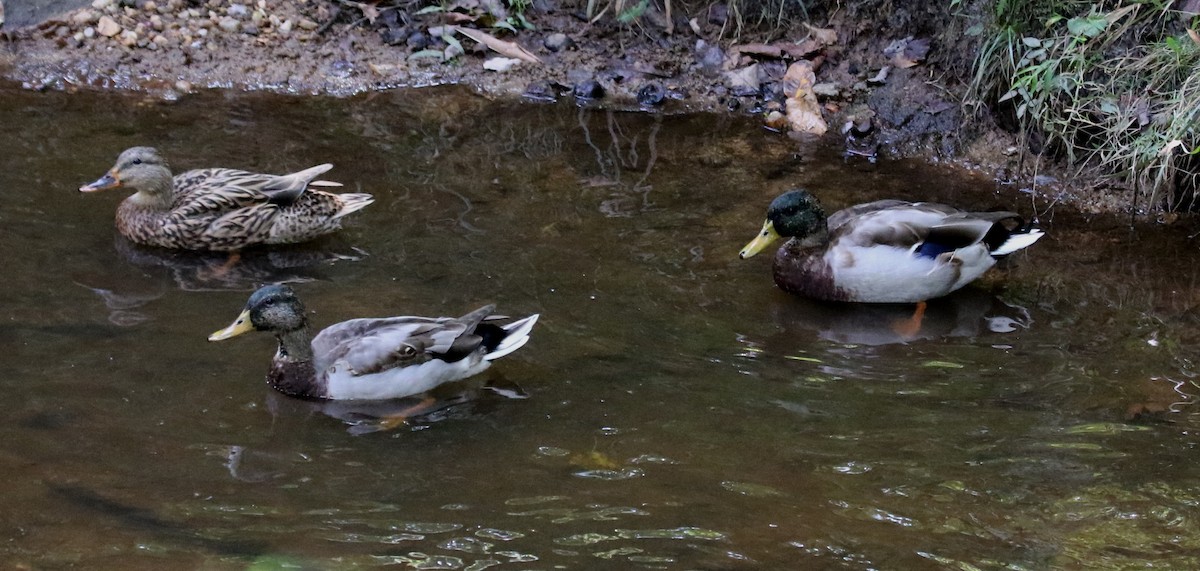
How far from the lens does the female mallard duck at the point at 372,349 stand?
199 inches

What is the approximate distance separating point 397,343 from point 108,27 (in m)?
4.99

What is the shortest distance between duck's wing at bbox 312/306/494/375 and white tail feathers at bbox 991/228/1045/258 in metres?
2.72

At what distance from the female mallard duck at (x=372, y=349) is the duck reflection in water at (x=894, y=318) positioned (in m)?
1.41

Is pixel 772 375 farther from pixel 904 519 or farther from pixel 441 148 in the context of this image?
pixel 441 148

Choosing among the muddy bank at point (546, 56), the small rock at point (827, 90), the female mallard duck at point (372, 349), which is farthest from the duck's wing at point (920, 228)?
the small rock at point (827, 90)

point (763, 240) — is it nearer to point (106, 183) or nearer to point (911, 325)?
point (911, 325)

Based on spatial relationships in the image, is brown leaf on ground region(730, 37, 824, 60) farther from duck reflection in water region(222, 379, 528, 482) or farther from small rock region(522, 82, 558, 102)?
duck reflection in water region(222, 379, 528, 482)

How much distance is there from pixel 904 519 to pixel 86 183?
4.87 m

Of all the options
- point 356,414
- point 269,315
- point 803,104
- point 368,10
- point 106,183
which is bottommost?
point 356,414

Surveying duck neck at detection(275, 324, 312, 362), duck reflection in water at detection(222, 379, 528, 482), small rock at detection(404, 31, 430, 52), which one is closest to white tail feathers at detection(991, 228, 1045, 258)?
duck reflection in water at detection(222, 379, 528, 482)

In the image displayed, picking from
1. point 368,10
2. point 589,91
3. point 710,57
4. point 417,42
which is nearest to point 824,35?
point 710,57

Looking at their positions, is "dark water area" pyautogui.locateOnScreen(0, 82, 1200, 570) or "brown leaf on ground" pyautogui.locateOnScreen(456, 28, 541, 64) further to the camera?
"brown leaf on ground" pyautogui.locateOnScreen(456, 28, 541, 64)

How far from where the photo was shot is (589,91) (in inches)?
339

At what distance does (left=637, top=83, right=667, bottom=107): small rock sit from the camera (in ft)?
28.1
